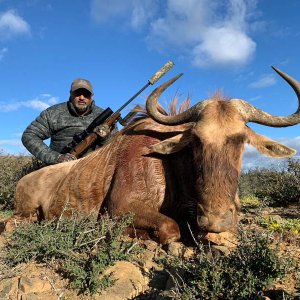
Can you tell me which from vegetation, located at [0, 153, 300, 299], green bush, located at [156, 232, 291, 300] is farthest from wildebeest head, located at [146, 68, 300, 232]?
green bush, located at [156, 232, 291, 300]

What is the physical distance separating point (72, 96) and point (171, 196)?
16.4ft

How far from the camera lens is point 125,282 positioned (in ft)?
12.0

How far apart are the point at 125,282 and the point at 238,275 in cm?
114

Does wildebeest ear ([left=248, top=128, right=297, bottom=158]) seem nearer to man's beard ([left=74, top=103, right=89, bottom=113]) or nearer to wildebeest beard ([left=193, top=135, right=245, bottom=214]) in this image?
wildebeest beard ([left=193, top=135, right=245, bottom=214])

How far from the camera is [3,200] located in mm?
11227

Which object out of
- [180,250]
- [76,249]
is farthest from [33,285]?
[180,250]

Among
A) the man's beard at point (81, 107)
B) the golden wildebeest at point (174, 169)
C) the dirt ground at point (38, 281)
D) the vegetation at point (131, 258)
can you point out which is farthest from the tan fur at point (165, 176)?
the man's beard at point (81, 107)

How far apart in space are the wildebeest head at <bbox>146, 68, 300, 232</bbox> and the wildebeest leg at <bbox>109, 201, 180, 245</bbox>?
0.55 m

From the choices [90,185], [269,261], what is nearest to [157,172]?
[90,185]

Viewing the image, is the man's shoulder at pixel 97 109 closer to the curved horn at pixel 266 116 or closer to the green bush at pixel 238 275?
the curved horn at pixel 266 116

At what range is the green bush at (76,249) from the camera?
3.63m

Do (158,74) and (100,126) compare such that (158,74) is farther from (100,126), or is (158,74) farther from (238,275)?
(238,275)

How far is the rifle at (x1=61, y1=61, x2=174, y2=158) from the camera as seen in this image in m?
8.43

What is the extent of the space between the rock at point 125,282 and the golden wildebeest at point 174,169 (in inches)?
36.1
